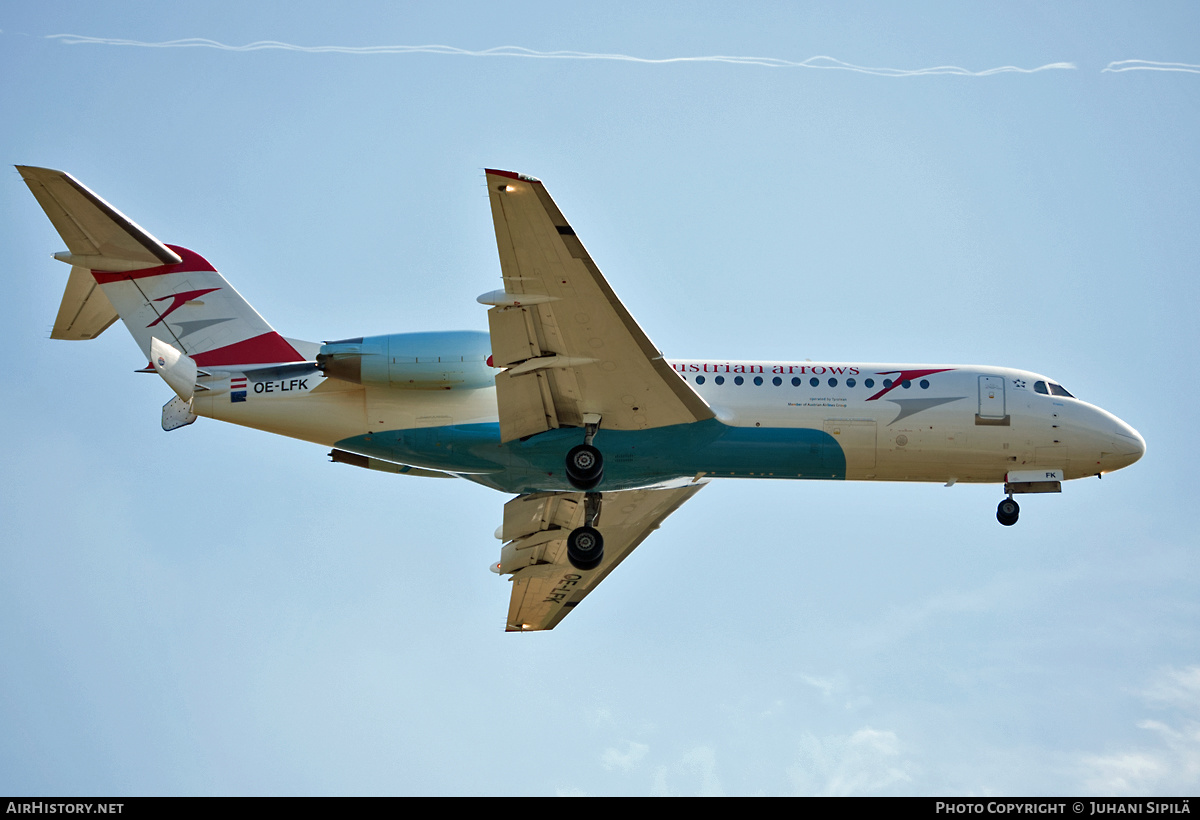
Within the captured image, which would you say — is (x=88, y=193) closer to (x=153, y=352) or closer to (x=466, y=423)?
(x=153, y=352)

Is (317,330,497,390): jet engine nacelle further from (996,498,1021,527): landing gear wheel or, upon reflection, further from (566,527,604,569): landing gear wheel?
(996,498,1021,527): landing gear wheel

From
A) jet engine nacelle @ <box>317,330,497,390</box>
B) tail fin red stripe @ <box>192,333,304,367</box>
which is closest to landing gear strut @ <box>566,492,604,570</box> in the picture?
jet engine nacelle @ <box>317,330,497,390</box>

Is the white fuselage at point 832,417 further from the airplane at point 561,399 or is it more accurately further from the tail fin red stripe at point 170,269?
the tail fin red stripe at point 170,269

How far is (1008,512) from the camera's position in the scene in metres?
23.3

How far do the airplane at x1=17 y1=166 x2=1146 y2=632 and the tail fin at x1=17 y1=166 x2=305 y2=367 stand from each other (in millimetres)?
29

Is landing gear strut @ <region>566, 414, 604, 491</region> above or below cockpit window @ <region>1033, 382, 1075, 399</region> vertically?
below

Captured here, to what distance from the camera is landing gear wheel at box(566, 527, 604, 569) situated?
22.6m

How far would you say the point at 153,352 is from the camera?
69.7ft

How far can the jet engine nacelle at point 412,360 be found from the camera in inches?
816

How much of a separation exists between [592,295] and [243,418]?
7.52 metres

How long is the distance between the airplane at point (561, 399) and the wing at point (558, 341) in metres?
0.04

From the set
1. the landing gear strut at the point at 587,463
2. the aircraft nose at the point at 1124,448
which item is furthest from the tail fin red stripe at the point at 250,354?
the aircraft nose at the point at 1124,448

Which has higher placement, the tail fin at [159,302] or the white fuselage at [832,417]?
the tail fin at [159,302]
